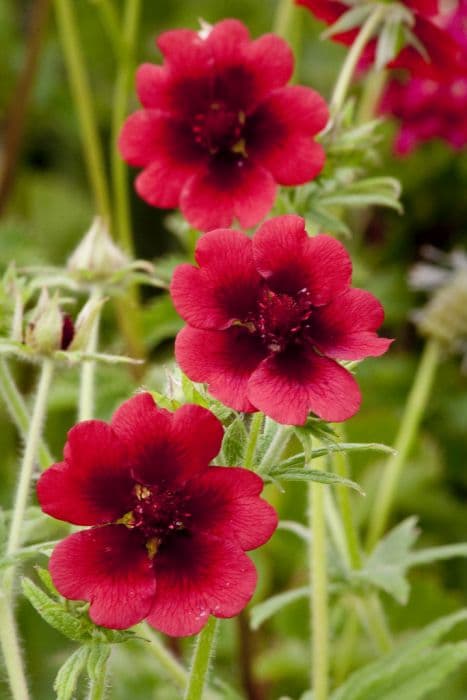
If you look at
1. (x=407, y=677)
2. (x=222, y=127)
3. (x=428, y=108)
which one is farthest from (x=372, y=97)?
(x=407, y=677)

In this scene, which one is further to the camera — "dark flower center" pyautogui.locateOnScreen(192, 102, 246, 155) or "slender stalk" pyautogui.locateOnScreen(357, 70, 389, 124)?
"slender stalk" pyautogui.locateOnScreen(357, 70, 389, 124)

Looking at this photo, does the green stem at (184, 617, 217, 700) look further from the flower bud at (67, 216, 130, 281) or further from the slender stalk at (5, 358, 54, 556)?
the flower bud at (67, 216, 130, 281)

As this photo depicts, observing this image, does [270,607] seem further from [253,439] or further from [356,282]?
[356,282]

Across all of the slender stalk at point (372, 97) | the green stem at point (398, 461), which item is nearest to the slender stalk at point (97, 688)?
the green stem at point (398, 461)

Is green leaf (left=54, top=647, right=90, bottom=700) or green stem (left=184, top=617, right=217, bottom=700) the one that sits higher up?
green leaf (left=54, top=647, right=90, bottom=700)

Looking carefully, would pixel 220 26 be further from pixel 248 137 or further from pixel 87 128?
pixel 87 128

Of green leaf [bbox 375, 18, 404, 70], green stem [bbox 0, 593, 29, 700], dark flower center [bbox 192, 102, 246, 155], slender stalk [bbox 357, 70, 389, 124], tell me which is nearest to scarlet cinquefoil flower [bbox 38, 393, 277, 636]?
green stem [bbox 0, 593, 29, 700]

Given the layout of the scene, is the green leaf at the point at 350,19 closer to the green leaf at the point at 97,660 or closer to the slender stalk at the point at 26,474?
the slender stalk at the point at 26,474
